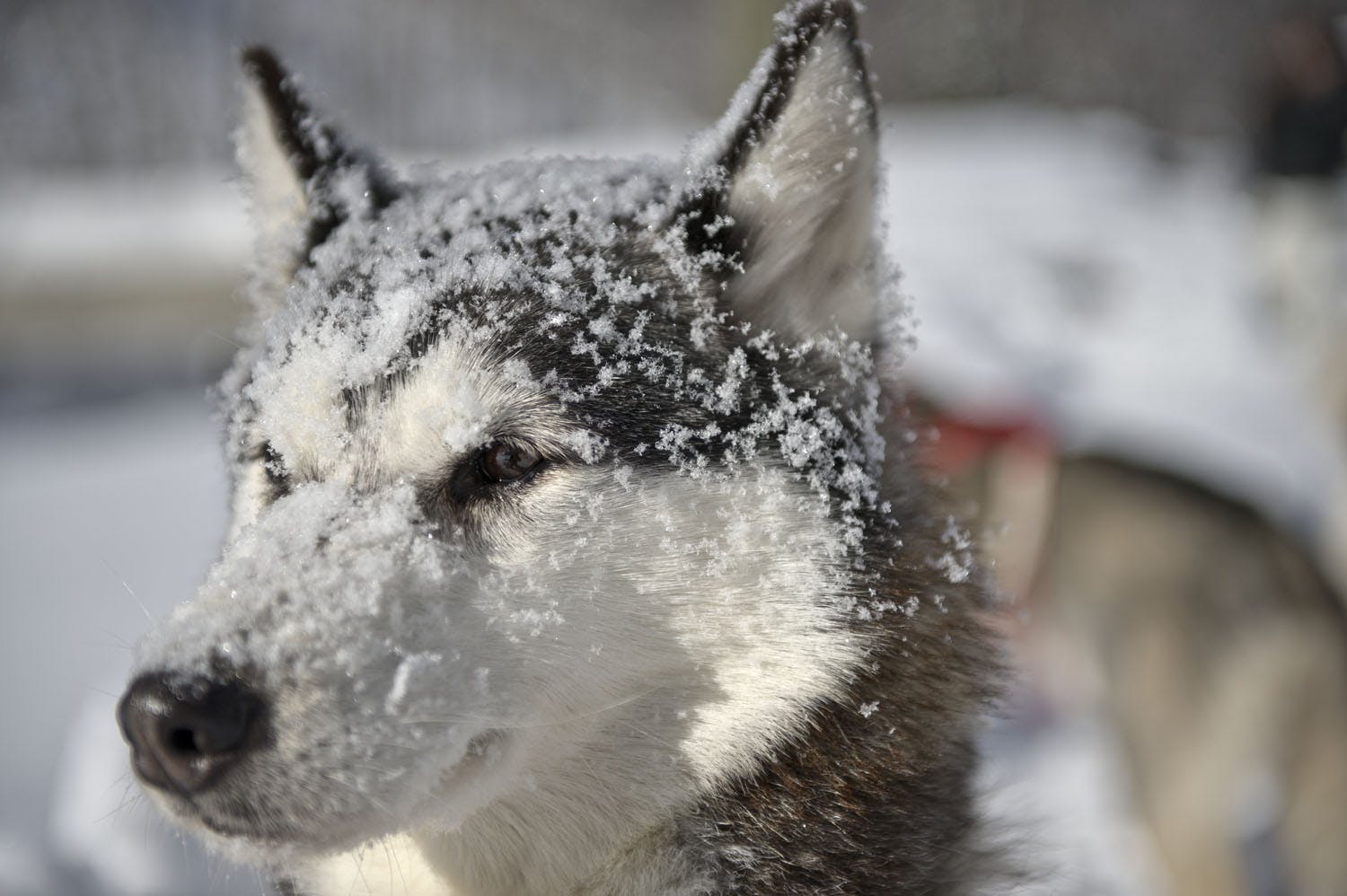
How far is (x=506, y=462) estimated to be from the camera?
1.52 meters

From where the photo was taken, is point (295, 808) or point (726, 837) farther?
point (726, 837)

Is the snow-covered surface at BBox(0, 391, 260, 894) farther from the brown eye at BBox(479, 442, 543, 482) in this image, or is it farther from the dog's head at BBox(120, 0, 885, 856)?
the brown eye at BBox(479, 442, 543, 482)

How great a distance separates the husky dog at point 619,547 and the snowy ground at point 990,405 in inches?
16.3

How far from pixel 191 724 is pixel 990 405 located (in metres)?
3.60

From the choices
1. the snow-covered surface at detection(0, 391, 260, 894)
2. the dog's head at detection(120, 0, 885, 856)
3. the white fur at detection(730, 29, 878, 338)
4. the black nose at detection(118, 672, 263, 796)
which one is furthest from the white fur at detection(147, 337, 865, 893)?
the snow-covered surface at detection(0, 391, 260, 894)

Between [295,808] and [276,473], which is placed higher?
[276,473]

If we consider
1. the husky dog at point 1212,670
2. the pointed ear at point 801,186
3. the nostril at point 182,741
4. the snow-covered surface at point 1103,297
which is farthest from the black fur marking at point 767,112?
the husky dog at point 1212,670

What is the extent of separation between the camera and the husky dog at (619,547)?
52.8 inches

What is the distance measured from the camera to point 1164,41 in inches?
570

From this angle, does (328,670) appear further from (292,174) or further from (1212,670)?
(1212,670)

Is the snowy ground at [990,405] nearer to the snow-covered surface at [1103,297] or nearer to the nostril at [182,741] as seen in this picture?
the snow-covered surface at [1103,297]

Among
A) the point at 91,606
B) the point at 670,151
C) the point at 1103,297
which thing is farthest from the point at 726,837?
the point at 670,151

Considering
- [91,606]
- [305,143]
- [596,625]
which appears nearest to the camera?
[596,625]

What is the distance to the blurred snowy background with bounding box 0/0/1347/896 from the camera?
385cm
